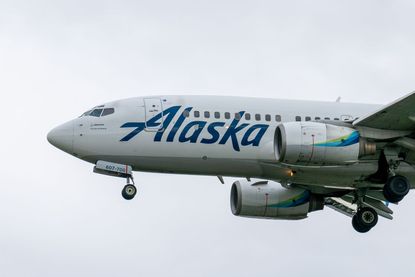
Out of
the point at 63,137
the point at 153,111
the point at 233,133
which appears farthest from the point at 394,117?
the point at 63,137

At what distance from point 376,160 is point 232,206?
22.8 ft

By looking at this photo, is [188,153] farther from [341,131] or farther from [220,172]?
[341,131]

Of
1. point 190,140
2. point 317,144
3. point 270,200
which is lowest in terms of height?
point 270,200

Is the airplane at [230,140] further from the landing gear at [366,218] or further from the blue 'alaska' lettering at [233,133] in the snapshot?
the landing gear at [366,218]

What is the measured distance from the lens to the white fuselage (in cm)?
4756

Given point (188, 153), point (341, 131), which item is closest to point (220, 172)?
point (188, 153)

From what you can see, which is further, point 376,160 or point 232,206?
point 232,206

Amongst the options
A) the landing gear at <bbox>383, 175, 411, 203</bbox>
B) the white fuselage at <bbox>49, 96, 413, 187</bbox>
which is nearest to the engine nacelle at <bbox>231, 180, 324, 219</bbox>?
the white fuselage at <bbox>49, 96, 413, 187</bbox>

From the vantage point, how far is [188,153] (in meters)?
47.5

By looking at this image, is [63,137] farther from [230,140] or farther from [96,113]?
[230,140]

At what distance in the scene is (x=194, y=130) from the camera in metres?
47.7

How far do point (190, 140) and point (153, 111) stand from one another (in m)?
1.68

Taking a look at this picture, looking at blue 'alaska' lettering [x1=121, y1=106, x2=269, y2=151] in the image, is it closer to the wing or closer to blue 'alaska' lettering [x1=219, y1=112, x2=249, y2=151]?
blue 'alaska' lettering [x1=219, y1=112, x2=249, y2=151]

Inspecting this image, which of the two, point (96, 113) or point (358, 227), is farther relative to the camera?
point (358, 227)
